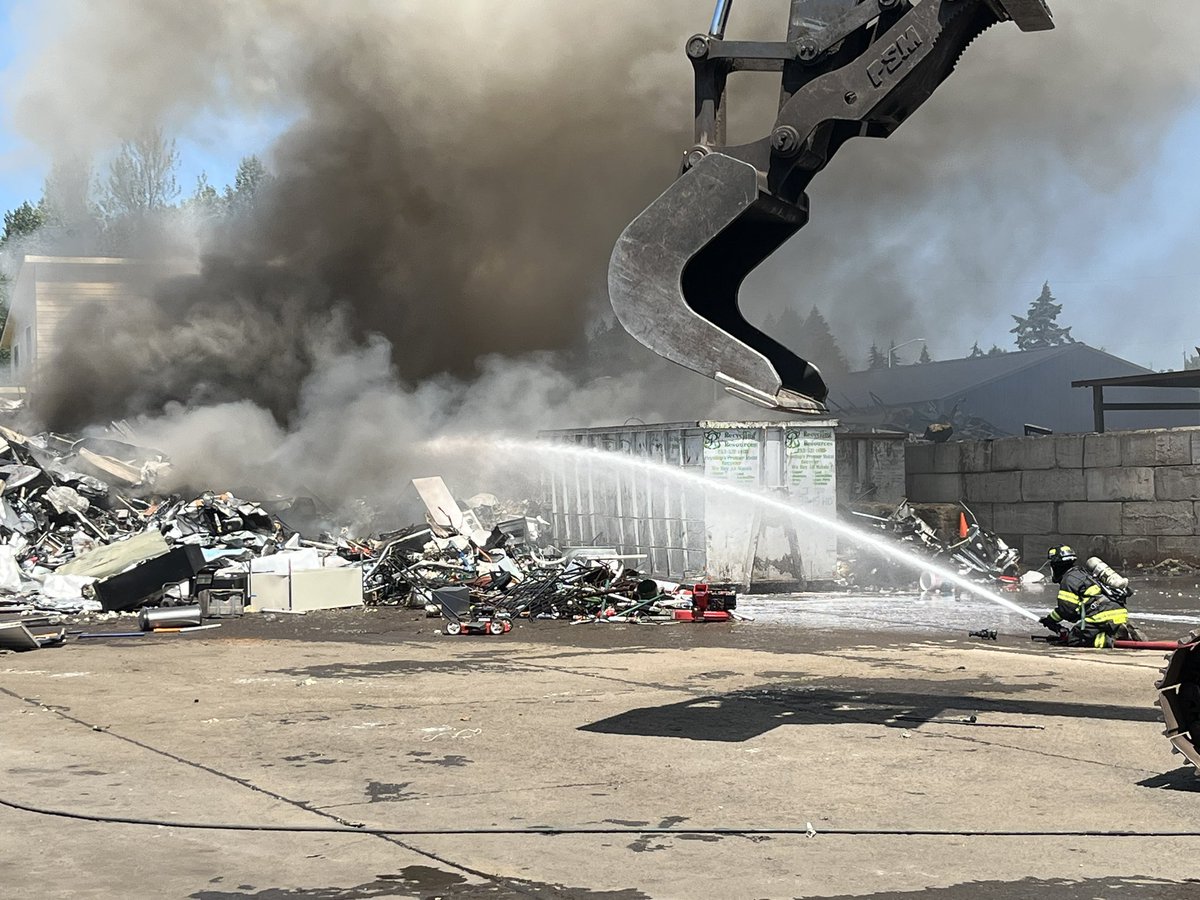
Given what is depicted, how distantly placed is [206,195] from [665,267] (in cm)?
4856

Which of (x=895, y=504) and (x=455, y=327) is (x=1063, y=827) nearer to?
(x=895, y=504)

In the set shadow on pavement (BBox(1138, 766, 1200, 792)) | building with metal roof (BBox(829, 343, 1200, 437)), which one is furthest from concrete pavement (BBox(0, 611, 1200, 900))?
building with metal roof (BBox(829, 343, 1200, 437))

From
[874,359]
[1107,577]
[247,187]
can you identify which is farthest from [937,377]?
[1107,577]

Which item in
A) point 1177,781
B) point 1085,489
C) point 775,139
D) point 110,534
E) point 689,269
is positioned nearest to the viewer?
point 1177,781

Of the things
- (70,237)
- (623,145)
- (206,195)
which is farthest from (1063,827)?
(206,195)

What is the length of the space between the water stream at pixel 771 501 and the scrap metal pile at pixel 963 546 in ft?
0.72

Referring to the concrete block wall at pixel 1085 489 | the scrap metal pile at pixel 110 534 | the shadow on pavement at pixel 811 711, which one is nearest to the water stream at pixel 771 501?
the concrete block wall at pixel 1085 489

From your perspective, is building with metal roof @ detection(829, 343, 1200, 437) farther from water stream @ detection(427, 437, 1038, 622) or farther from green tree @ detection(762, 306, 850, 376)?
water stream @ detection(427, 437, 1038, 622)

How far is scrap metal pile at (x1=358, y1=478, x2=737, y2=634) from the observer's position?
14.2 metres

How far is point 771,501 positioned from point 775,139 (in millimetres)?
10859

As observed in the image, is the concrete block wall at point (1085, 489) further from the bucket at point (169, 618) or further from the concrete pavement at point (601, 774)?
the bucket at point (169, 618)

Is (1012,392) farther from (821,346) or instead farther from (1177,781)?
(1177,781)

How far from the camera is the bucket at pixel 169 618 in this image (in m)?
13.4

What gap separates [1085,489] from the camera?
19.5m
